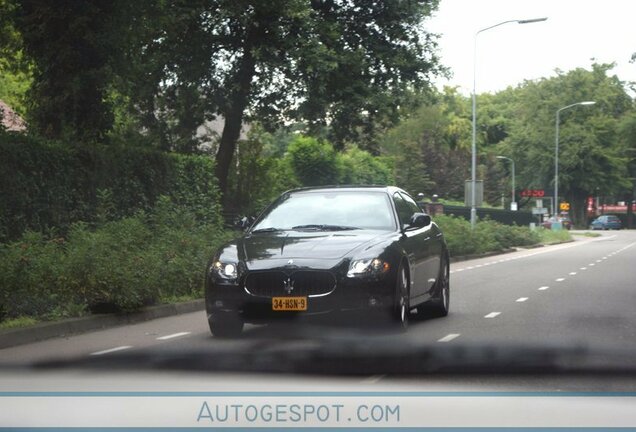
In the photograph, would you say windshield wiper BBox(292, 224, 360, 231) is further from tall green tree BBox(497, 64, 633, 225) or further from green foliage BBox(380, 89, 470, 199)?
tall green tree BBox(497, 64, 633, 225)

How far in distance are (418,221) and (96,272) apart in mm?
3957

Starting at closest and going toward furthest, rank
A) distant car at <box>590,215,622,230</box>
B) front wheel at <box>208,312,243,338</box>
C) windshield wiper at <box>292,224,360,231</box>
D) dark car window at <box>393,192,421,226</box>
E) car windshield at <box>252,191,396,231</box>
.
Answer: front wheel at <box>208,312,243,338</box>, windshield wiper at <box>292,224,360,231</box>, car windshield at <box>252,191,396,231</box>, dark car window at <box>393,192,421,226</box>, distant car at <box>590,215,622,230</box>

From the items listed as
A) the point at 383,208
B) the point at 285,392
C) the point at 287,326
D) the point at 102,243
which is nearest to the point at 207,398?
the point at 285,392

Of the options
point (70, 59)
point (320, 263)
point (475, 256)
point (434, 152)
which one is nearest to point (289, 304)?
point (320, 263)

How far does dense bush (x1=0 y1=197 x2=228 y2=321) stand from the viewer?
11.6 meters

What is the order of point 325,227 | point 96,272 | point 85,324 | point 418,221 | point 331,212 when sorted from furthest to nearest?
point 96,272 → point 418,221 → point 85,324 → point 331,212 → point 325,227

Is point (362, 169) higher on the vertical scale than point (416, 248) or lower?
higher

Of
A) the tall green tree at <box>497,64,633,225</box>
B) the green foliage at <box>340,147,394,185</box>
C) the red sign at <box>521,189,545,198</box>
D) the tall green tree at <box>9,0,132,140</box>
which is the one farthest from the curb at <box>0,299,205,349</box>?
the tall green tree at <box>497,64,633,225</box>

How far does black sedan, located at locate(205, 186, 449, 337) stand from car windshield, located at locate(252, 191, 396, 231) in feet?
0.04

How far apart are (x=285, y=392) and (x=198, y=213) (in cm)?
1999

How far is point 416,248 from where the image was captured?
11328mm

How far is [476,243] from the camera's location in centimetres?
3356

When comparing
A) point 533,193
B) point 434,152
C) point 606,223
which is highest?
point 434,152

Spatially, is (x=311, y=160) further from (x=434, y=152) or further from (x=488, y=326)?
(x=434, y=152)
